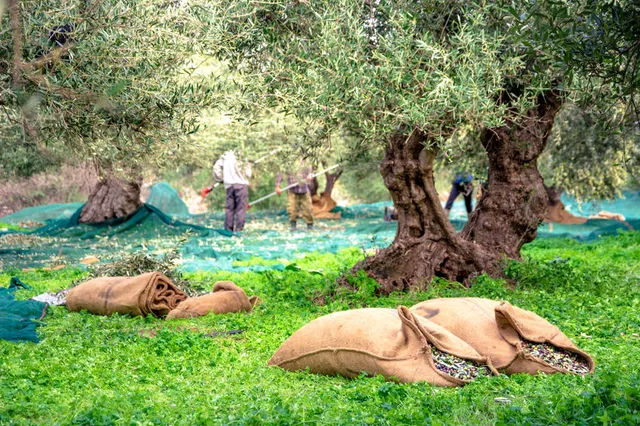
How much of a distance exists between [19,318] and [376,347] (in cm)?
426

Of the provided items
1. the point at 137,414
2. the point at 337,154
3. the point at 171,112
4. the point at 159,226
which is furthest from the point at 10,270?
the point at 337,154

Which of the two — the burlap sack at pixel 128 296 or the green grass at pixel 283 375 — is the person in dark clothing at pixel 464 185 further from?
the burlap sack at pixel 128 296

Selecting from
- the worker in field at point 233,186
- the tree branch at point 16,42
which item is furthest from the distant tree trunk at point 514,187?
the worker in field at point 233,186

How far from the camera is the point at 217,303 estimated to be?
30.0 feet

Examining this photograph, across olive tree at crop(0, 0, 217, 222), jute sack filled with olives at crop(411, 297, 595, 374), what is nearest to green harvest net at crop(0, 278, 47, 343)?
olive tree at crop(0, 0, 217, 222)

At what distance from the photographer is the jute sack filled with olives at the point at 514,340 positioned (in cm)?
604

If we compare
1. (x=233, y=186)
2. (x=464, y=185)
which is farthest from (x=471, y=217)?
(x=233, y=186)

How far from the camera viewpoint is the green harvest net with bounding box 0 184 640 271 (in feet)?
49.7

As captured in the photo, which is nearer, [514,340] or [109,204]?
[514,340]

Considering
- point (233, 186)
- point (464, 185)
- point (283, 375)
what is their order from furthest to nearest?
point (233, 186) < point (464, 185) < point (283, 375)

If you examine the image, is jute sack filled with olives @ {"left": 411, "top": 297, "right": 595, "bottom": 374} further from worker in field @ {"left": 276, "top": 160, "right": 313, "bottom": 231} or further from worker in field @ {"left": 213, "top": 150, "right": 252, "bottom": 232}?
worker in field @ {"left": 276, "top": 160, "right": 313, "bottom": 231}

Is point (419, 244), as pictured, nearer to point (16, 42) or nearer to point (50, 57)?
point (50, 57)

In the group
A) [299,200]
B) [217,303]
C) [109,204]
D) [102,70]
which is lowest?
[109,204]

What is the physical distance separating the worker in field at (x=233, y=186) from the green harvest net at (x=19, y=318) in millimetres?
11145
